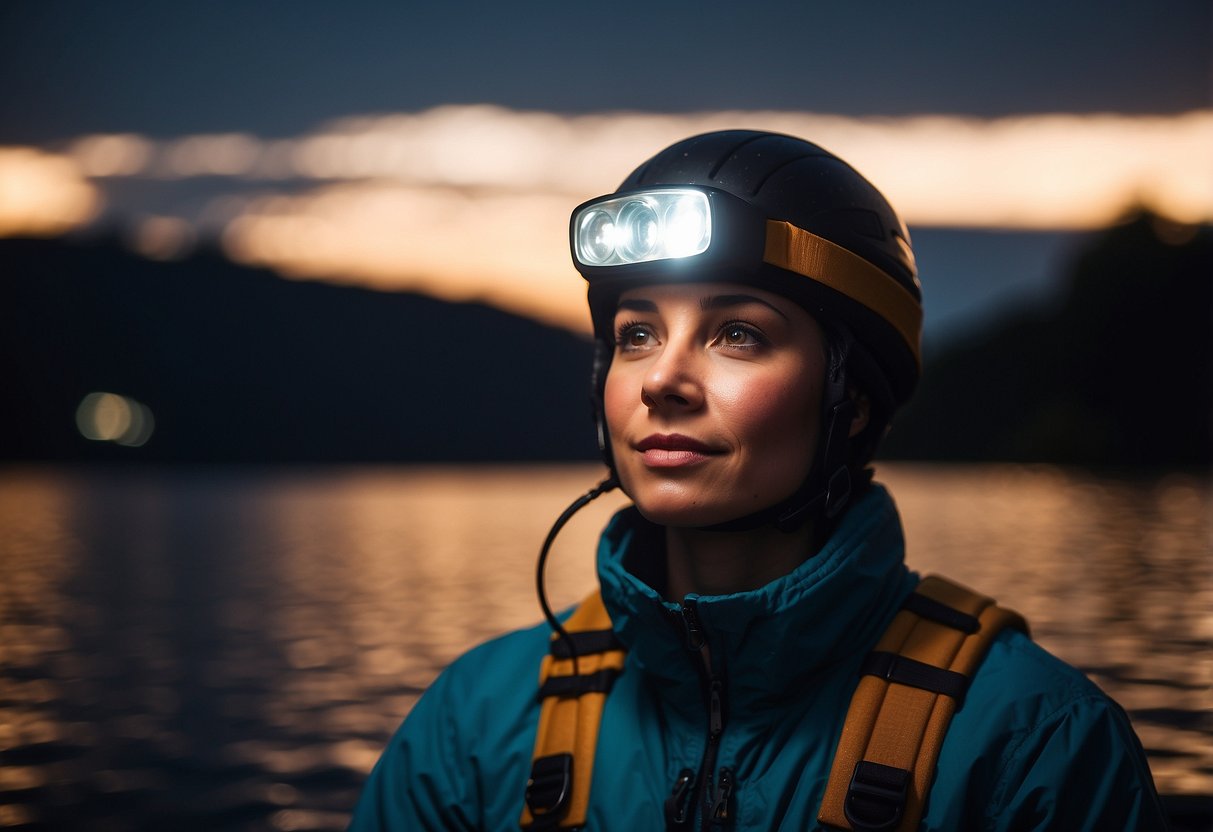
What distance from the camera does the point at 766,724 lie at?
2.68 metres

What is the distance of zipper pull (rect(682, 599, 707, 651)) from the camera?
263 cm

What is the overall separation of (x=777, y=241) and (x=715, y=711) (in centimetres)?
111

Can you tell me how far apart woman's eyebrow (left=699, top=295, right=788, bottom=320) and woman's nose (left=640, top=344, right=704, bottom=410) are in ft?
0.44

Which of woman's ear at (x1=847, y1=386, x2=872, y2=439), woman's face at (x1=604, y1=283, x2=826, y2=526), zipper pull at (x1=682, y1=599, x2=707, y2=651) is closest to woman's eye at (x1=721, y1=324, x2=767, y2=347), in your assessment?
woman's face at (x1=604, y1=283, x2=826, y2=526)

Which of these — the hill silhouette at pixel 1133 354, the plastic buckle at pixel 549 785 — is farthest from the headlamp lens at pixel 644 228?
the hill silhouette at pixel 1133 354

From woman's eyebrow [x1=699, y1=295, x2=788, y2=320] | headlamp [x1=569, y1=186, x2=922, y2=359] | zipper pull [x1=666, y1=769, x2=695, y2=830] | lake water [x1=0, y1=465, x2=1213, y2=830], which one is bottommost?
lake water [x1=0, y1=465, x2=1213, y2=830]

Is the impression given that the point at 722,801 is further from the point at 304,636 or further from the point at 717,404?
the point at 304,636

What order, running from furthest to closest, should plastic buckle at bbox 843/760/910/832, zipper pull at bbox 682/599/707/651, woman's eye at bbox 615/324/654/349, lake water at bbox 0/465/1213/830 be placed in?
lake water at bbox 0/465/1213/830
woman's eye at bbox 615/324/654/349
zipper pull at bbox 682/599/707/651
plastic buckle at bbox 843/760/910/832

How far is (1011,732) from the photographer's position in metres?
2.43

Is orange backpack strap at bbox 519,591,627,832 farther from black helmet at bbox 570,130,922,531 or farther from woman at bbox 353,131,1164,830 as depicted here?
black helmet at bbox 570,130,922,531

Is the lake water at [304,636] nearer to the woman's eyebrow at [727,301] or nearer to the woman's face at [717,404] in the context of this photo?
the woman's face at [717,404]

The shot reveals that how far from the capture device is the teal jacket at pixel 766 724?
238cm

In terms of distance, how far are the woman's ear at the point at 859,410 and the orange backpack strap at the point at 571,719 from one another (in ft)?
2.62

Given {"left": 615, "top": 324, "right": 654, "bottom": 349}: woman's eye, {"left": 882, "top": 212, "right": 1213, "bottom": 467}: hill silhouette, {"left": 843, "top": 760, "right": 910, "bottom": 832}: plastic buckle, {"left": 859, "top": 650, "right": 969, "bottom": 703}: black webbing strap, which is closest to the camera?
{"left": 843, "top": 760, "right": 910, "bottom": 832}: plastic buckle
